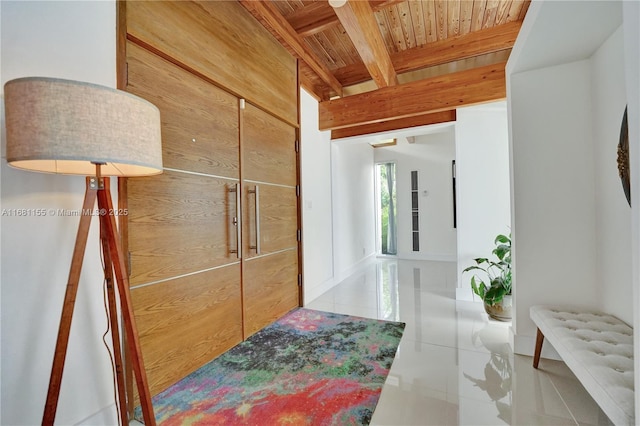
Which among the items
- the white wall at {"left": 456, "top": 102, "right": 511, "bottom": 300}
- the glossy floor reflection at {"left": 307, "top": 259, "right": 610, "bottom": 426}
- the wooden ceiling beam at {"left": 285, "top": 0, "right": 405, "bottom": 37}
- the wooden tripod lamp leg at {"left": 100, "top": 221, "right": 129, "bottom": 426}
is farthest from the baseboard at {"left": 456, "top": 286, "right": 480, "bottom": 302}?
the wooden tripod lamp leg at {"left": 100, "top": 221, "right": 129, "bottom": 426}

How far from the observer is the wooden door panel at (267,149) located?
2.33 m

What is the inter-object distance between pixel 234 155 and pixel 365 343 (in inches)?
76.3

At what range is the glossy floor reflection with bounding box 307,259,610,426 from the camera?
1386 millimetres

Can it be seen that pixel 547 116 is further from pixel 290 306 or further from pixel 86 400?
pixel 86 400

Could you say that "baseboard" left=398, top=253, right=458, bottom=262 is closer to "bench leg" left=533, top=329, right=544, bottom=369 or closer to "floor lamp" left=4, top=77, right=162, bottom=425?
"bench leg" left=533, top=329, right=544, bottom=369

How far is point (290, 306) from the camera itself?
2.92 meters

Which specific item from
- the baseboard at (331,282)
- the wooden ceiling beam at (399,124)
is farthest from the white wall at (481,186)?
the baseboard at (331,282)

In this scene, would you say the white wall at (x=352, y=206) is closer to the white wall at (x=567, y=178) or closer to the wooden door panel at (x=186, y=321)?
the wooden door panel at (x=186, y=321)

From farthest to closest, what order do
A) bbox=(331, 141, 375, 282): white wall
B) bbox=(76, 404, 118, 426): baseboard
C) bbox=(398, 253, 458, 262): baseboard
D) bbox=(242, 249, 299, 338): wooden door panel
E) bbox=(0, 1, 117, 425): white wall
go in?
bbox=(398, 253, 458, 262): baseboard < bbox=(331, 141, 375, 282): white wall < bbox=(242, 249, 299, 338): wooden door panel < bbox=(76, 404, 118, 426): baseboard < bbox=(0, 1, 117, 425): white wall

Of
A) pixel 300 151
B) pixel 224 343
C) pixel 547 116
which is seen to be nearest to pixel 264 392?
pixel 224 343

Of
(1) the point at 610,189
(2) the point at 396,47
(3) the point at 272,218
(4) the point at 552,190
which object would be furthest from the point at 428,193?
(3) the point at 272,218

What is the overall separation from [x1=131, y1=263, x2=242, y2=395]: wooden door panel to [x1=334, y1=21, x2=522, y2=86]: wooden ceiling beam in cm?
309

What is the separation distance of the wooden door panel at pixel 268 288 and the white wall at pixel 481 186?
6.90 feet

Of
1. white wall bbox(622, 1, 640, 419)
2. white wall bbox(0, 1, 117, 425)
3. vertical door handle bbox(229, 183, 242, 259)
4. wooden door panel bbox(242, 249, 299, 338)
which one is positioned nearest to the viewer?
white wall bbox(622, 1, 640, 419)
